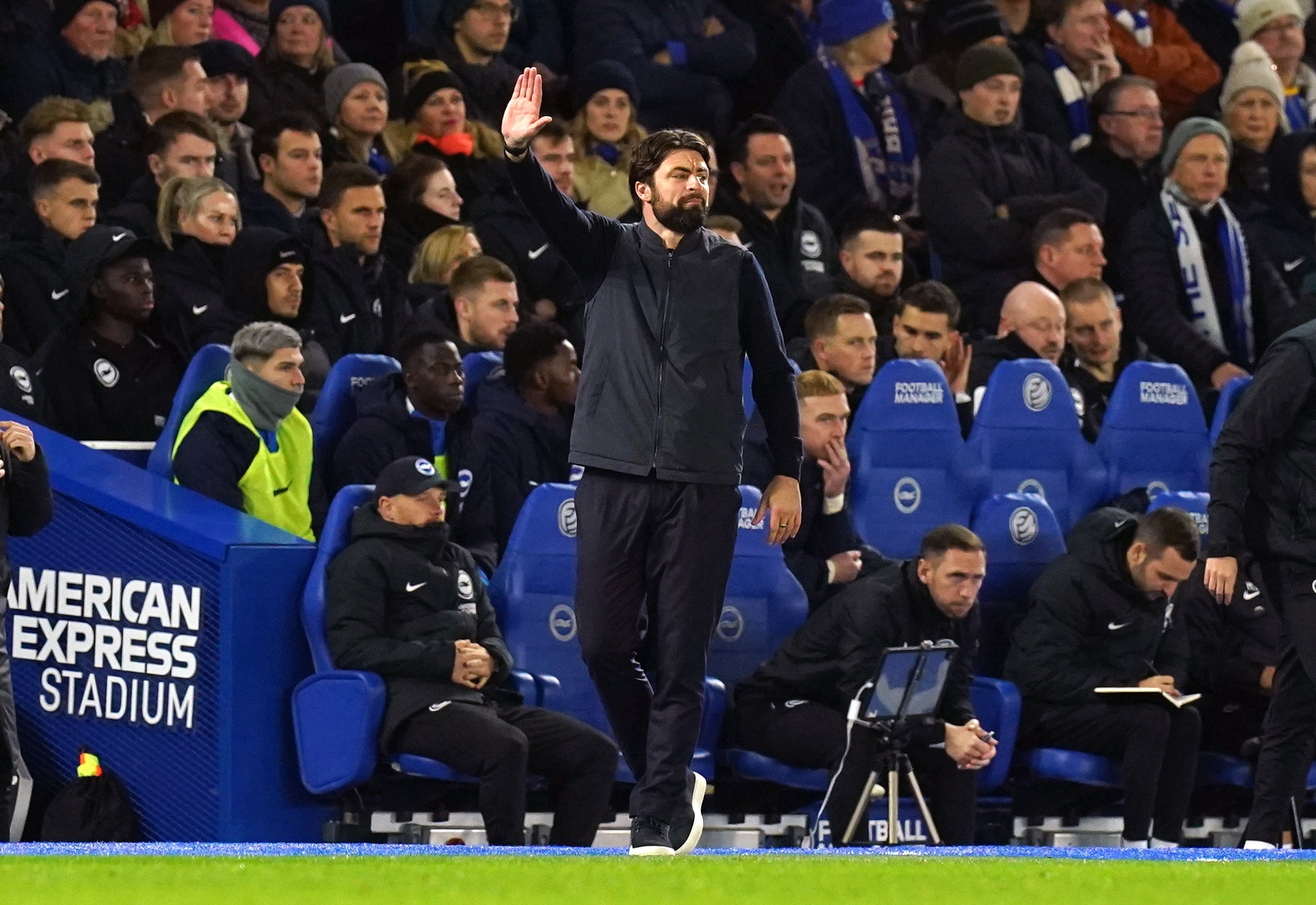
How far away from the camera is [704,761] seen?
9.43 metres

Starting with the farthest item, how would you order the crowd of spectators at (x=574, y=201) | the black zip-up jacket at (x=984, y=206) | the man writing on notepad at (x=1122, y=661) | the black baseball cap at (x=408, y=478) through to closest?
the black zip-up jacket at (x=984, y=206) < the crowd of spectators at (x=574, y=201) < the man writing on notepad at (x=1122, y=661) < the black baseball cap at (x=408, y=478)

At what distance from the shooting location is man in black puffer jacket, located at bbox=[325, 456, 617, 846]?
878 centimetres

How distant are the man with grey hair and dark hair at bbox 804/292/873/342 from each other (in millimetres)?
2506

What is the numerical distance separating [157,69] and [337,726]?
13.5 ft

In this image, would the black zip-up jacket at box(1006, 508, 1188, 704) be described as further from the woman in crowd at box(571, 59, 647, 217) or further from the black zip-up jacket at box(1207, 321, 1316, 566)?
the woman in crowd at box(571, 59, 647, 217)

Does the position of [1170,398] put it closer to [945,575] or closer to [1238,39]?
[945,575]

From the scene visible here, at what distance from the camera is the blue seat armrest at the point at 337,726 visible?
8.77 meters

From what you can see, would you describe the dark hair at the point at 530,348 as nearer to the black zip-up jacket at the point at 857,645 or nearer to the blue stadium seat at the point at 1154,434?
the black zip-up jacket at the point at 857,645

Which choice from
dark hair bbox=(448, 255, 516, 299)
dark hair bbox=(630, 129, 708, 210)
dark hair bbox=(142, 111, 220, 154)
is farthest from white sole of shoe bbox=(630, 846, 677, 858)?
dark hair bbox=(142, 111, 220, 154)

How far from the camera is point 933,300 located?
37.0 feet

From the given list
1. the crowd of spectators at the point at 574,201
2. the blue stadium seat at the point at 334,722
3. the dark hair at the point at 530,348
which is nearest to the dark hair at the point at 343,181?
the crowd of spectators at the point at 574,201

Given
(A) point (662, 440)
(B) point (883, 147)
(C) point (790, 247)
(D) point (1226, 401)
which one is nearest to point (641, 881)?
(A) point (662, 440)

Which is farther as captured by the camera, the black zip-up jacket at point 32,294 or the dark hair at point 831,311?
the dark hair at point 831,311

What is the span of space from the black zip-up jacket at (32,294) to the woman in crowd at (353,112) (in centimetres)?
227
